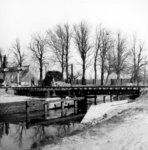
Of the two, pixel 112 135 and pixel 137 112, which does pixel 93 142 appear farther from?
pixel 137 112

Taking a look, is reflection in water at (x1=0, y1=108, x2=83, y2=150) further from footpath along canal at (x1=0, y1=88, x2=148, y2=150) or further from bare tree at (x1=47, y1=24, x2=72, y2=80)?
bare tree at (x1=47, y1=24, x2=72, y2=80)

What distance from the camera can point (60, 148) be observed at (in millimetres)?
7906

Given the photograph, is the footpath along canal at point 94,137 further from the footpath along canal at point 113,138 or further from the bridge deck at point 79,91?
the bridge deck at point 79,91

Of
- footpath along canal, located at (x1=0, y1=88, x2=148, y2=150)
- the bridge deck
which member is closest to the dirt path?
footpath along canal, located at (x1=0, y1=88, x2=148, y2=150)

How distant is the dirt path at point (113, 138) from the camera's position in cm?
774

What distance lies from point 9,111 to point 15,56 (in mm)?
40235

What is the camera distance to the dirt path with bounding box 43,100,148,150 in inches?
305

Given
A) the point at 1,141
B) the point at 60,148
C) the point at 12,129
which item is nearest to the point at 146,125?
the point at 60,148

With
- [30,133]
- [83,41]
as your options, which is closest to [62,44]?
[83,41]

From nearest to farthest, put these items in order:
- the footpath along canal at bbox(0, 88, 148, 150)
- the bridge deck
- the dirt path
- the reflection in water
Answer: the dirt path, the footpath along canal at bbox(0, 88, 148, 150), the reflection in water, the bridge deck

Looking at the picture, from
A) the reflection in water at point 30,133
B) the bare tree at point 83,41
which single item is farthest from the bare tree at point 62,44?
the reflection in water at point 30,133

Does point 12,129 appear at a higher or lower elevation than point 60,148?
lower

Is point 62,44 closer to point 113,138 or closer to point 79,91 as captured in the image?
point 79,91

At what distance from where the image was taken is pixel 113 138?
8.57 meters
